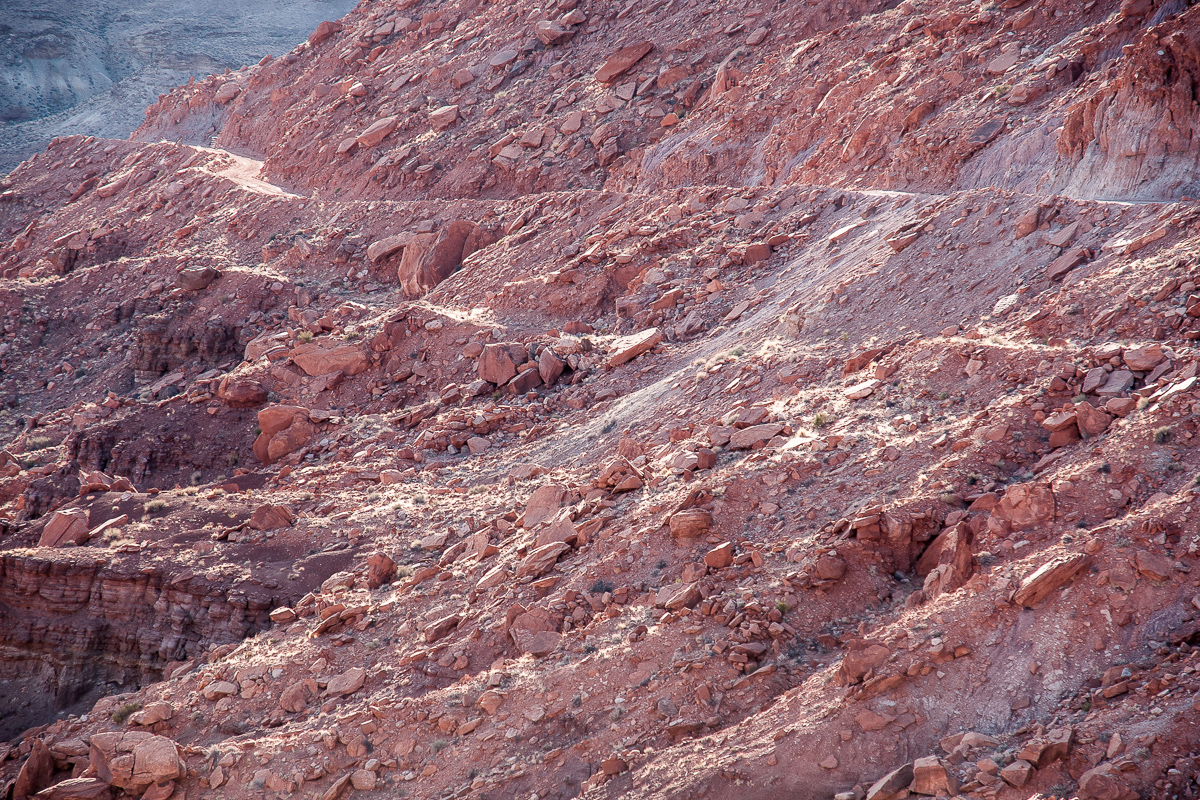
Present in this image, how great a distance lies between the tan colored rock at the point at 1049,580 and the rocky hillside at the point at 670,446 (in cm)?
2

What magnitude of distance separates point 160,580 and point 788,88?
50.3 feet

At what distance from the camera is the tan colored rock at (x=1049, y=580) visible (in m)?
5.68

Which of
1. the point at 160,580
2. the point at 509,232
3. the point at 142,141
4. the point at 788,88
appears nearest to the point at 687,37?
the point at 788,88

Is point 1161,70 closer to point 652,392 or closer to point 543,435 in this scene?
point 652,392

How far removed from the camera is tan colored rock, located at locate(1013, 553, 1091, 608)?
568cm

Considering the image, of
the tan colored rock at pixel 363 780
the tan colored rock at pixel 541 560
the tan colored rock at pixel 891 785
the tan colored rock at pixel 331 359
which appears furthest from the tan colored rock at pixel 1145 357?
the tan colored rock at pixel 331 359

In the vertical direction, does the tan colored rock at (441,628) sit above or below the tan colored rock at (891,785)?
→ above

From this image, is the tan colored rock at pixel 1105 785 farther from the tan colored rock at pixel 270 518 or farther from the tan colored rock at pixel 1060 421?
the tan colored rock at pixel 270 518

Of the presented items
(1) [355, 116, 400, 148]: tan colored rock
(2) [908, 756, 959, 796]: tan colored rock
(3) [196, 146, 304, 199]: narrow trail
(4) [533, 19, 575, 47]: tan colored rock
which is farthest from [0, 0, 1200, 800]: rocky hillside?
(3) [196, 146, 304, 199]: narrow trail

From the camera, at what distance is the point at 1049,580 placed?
18.7ft

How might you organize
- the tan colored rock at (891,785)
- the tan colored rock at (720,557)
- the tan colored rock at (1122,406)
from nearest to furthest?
the tan colored rock at (891,785) → the tan colored rock at (1122,406) → the tan colored rock at (720,557)

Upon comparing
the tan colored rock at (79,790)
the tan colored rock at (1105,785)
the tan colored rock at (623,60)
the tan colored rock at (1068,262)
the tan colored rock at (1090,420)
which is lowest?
the tan colored rock at (1105,785)

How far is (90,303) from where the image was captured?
24344 mm

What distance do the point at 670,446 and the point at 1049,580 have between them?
192 inches
